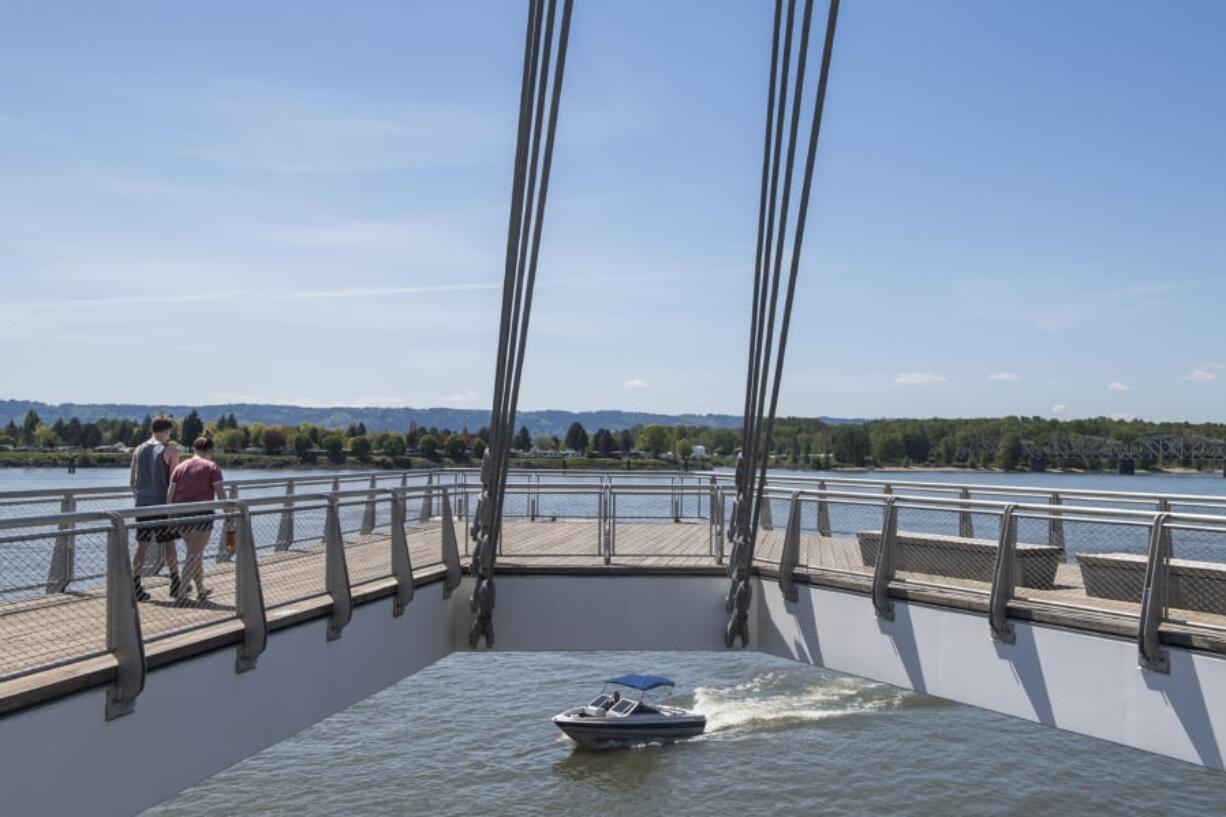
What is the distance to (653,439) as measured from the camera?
72.1 metres

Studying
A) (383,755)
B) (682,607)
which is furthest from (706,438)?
(682,607)

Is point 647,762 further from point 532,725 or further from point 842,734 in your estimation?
point 842,734

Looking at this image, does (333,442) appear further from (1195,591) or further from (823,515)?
(1195,591)

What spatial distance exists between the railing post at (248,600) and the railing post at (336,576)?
4.14 ft

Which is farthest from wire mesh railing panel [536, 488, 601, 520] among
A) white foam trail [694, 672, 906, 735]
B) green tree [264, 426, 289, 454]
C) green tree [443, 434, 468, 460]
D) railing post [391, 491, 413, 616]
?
green tree [264, 426, 289, 454]

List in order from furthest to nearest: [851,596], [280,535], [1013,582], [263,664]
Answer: [280,535] < [851,596] < [1013,582] < [263,664]

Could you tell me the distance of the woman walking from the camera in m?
9.72

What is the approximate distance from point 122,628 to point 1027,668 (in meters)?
7.57

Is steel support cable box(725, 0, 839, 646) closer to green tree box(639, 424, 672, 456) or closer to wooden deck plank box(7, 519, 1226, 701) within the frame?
wooden deck plank box(7, 519, 1226, 701)

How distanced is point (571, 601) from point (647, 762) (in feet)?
79.8

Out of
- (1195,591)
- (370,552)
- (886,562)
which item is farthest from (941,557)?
(370,552)

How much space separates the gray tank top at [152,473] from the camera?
11.1 meters

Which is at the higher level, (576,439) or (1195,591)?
(576,439)

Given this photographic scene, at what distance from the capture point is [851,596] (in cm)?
1245
